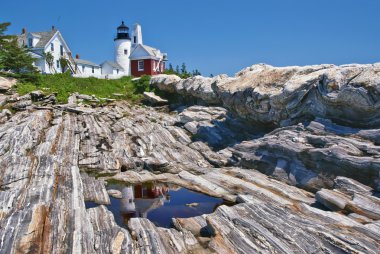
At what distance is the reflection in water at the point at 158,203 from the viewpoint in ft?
54.9

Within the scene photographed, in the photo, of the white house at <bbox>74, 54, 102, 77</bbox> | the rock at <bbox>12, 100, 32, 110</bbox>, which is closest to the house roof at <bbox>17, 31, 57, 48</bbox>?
the white house at <bbox>74, 54, 102, 77</bbox>

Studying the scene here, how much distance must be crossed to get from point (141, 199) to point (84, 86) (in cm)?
4184

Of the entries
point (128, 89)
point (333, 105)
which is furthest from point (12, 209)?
point (128, 89)

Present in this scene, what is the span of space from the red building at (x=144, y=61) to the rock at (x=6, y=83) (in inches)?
1344

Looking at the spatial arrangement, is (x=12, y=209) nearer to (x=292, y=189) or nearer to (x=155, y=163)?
(x=155, y=163)

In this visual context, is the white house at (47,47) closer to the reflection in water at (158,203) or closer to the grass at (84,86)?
the grass at (84,86)

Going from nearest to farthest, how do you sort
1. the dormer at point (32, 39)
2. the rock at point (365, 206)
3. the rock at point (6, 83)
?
1. the rock at point (365, 206)
2. the rock at point (6, 83)
3. the dormer at point (32, 39)

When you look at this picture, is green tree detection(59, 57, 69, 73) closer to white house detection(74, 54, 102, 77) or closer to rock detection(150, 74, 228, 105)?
white house detection(74, 54, 102, 77)

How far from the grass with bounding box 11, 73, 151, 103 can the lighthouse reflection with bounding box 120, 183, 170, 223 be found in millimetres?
29202

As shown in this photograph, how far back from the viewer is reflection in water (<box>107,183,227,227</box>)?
16.7m

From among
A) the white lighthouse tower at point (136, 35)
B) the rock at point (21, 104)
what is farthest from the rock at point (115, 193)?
the white lighthouse tower at point (136, 35)

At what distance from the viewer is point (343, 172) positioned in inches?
693

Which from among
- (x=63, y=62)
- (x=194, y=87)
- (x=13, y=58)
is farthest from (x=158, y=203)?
(x=63, y=62)

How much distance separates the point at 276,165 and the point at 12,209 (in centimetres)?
1575
